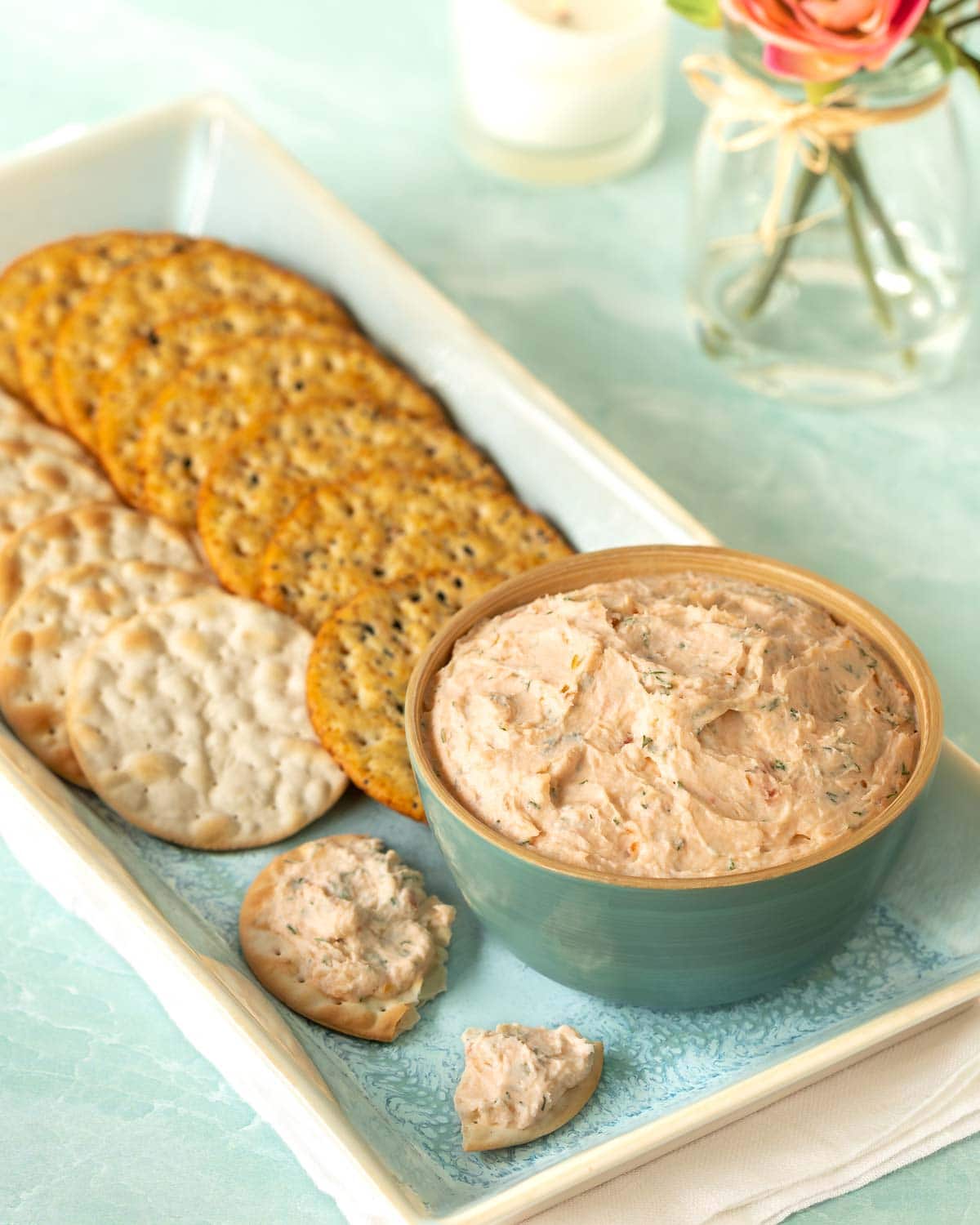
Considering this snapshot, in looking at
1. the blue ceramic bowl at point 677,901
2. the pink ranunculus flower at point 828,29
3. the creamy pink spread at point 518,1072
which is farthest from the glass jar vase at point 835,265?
the creamy pink spread at point 518,1072

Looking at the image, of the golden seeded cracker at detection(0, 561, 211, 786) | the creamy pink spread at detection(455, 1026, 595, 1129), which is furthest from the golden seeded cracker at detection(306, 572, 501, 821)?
the creamy pink spread at detection(455, 1026, 595, 1129)

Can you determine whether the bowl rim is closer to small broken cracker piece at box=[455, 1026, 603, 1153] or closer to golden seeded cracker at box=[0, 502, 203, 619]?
small broken cracker piece at box=[455, 1026, 603, 1153]

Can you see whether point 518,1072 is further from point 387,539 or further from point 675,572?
point 387,539

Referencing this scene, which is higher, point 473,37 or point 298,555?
point 473,37

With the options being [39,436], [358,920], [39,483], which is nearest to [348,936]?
[358,920]

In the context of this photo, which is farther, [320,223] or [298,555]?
[320,223]

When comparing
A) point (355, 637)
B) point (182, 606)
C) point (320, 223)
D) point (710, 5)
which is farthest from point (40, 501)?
point (710, 5)

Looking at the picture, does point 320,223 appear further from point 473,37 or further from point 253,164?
point 473,37
